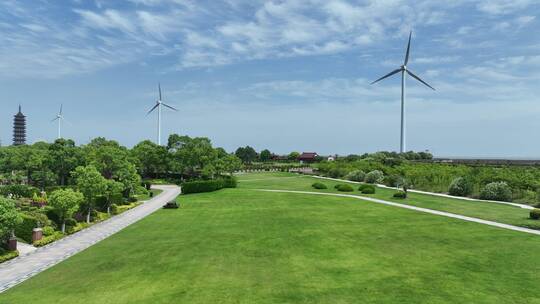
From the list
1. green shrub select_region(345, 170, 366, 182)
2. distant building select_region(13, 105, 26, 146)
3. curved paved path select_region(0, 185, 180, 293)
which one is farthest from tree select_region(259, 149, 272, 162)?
curved paved path select_region(0, 185, 180, 293)

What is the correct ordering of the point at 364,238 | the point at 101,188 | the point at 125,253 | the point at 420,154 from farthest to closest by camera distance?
the point at 420,154
the point at 101,188
the point at 364,238
the point at 125,253

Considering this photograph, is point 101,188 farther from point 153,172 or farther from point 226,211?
point 153,172

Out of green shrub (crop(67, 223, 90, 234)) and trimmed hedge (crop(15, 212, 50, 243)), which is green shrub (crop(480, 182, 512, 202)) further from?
trimmed hedge (crop(15, 212, 50, 243))

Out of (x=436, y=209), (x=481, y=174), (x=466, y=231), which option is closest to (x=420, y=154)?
(x=481, y=174)

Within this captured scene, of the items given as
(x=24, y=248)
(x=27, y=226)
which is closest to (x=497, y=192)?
(x=24, y=248)

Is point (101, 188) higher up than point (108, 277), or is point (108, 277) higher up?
point (101, 188)

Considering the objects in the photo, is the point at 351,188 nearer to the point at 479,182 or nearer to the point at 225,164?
the point at 479,182
